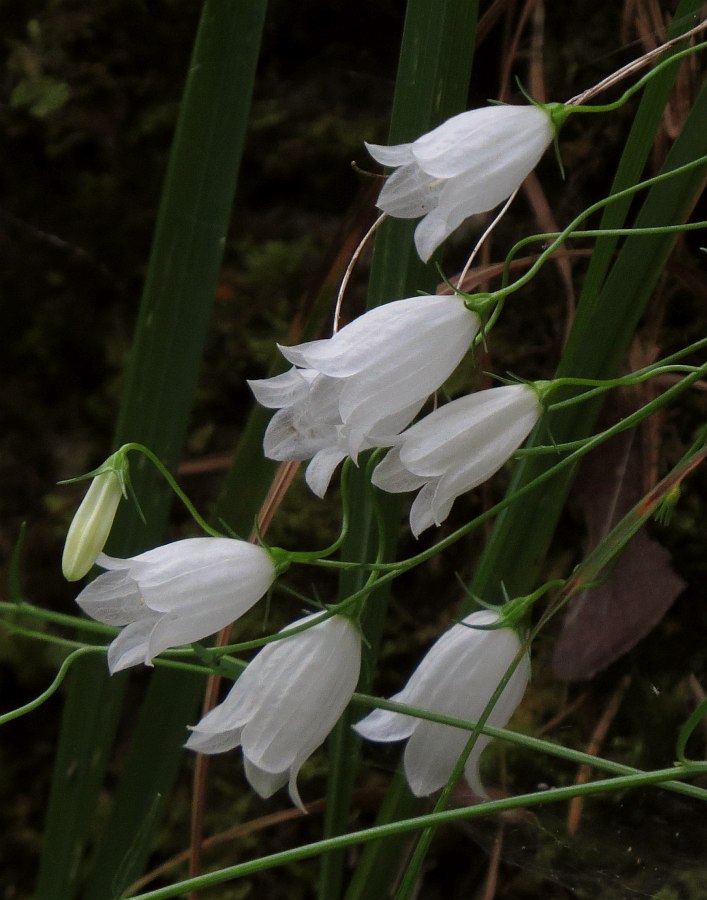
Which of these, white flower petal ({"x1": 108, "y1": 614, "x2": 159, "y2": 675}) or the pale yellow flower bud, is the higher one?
the pale yellow flower bud

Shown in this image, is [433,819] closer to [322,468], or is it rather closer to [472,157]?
[322,468]

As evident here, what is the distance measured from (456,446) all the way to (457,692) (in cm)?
15

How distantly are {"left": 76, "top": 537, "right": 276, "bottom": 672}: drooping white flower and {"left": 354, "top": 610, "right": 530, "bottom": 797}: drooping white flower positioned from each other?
12 centimetres

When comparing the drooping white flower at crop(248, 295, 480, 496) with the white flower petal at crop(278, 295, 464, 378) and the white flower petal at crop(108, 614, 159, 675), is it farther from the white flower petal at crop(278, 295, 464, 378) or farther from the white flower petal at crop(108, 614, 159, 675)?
the white flower petal at crop(108, 614, 159, 675)

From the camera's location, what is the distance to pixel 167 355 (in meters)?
0.66

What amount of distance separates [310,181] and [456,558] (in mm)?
409

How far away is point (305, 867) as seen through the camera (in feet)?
2.86

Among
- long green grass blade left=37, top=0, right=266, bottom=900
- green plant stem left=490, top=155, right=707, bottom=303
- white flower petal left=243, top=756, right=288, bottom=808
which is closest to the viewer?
green plant stem left=490, top=155, right=707, bottom=303

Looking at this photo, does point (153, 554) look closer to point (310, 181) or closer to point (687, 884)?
point (687, 884)

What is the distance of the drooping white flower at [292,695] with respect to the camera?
1.50 feet

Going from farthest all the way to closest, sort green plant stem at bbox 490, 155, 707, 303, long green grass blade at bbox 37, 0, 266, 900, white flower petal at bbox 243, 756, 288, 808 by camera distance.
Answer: long green grass blade at bbox 37, 0, 266, 900 → white flower petal at bbox 243, 756, 288, 808 → green plant stem at bbox 490, 155, 707, 303

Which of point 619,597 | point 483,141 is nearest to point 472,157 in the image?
point 483,141

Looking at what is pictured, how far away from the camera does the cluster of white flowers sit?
419 millimetres

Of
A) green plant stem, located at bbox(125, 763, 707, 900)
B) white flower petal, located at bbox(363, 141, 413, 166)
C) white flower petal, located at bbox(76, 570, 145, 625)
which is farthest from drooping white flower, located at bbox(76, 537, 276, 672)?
white flower petal, located at bbox(363, 141, 413, 166)
